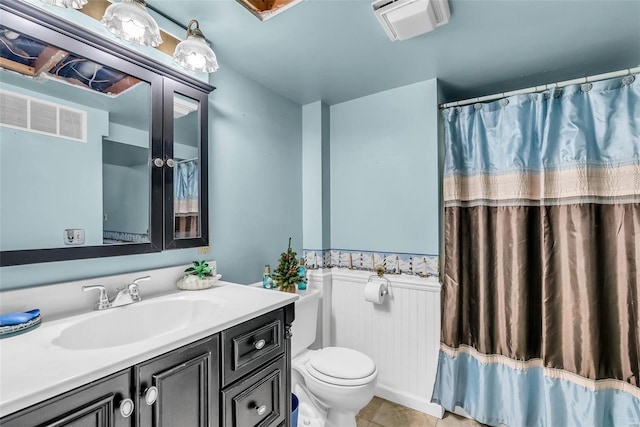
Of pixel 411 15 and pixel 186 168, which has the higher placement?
pixel 411 15

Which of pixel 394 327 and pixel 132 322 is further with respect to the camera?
pixel 394 327

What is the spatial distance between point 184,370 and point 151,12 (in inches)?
58.9

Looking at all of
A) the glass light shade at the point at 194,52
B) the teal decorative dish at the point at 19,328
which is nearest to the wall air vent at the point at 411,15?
the glass light shade at the point at 194,52

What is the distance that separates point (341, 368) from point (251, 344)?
716mm

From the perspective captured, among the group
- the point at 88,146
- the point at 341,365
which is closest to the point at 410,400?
the point at 341,365

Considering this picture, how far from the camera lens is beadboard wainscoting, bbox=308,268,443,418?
6.31ft

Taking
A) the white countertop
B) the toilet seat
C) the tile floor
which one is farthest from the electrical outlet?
the tile floor

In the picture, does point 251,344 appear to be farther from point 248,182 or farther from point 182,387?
point 248,182

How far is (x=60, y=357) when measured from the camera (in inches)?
28.6

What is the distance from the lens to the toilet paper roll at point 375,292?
6.50ft

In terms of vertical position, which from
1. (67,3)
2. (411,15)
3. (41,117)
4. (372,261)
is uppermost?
(411,15)

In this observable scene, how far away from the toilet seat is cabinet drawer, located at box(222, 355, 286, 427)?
13.8 inches

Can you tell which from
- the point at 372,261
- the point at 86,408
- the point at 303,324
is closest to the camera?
the point at 86,408

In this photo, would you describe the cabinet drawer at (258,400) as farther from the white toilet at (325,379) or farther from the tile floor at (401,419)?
the tile floor at (401,419)
